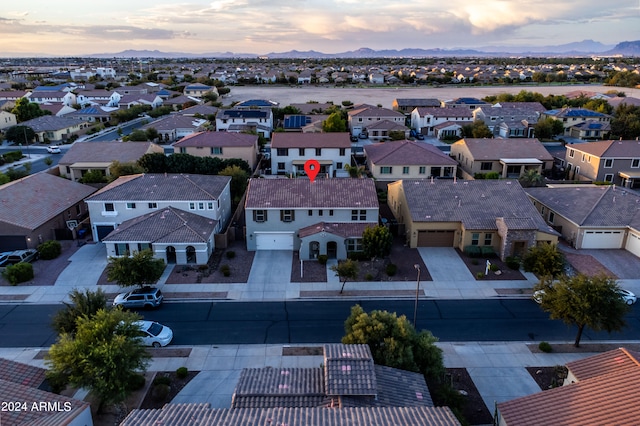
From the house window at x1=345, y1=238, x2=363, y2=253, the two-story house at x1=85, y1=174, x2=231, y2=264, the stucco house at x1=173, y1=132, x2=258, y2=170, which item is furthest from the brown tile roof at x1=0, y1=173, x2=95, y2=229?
the house window at x1=345, y1=238, x2=363, y2=253

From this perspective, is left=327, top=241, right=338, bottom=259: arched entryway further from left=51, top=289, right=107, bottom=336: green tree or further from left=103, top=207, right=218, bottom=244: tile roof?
left=51, top=289, right=107, bottom=336: green tree

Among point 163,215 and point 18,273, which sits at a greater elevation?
point 163,215

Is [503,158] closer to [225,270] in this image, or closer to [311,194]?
[311,194]

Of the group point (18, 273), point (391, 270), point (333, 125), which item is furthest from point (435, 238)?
point (333, 125)

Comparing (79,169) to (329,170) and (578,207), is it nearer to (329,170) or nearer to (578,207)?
(329,170)

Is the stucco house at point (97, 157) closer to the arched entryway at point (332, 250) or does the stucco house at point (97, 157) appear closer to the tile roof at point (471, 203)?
the arched entryway at point (332, 250)

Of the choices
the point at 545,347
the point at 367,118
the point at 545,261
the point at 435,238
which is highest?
the point at 367,118

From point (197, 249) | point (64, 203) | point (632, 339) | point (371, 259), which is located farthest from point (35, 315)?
point (632, 339)
